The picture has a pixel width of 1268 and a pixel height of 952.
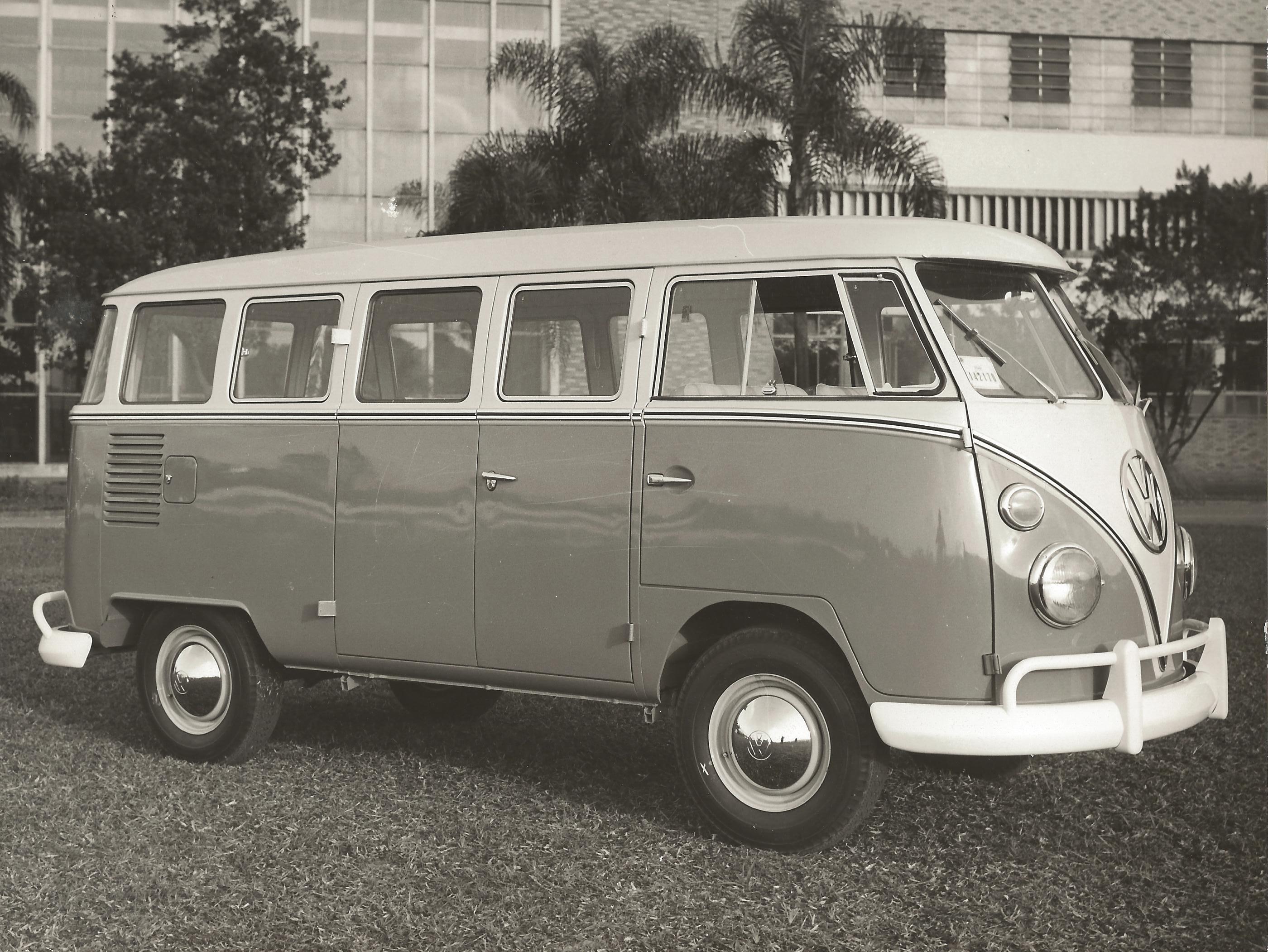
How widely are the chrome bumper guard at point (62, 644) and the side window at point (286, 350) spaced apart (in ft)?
5.11

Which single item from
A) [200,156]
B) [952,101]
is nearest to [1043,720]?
[200,156]

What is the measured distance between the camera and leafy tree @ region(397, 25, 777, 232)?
23.2m

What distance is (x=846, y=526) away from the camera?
5926 mm

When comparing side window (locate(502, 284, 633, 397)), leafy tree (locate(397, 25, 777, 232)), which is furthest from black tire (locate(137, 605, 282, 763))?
leafy tree (locate(397, 25, 777, 232))

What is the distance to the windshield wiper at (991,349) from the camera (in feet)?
19.8

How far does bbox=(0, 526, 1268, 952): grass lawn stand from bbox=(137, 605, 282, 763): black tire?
0.50 feet

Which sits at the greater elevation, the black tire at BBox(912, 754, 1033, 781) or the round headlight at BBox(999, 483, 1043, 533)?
the round headlight at BBox(999, 483, 1043, 533)

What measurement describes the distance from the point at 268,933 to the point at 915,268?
331 centimetres

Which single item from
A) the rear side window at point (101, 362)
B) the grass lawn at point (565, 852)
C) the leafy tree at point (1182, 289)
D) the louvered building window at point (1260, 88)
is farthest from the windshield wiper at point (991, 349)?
the louvered building window at point (1260, 88)

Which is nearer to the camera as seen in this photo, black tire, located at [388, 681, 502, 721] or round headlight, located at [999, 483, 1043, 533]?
round headlight, located at [999, 483, 1043, 533]

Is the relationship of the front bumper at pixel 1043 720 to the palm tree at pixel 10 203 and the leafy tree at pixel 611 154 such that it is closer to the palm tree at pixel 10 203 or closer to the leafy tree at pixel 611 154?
the leafy tree at pixel 611 154

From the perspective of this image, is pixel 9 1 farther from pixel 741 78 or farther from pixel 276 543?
pixel 276 543

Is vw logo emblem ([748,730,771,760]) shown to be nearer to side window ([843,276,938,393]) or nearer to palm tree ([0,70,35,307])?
side window ([843,276,938,393])

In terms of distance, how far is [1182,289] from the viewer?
3066 cm
